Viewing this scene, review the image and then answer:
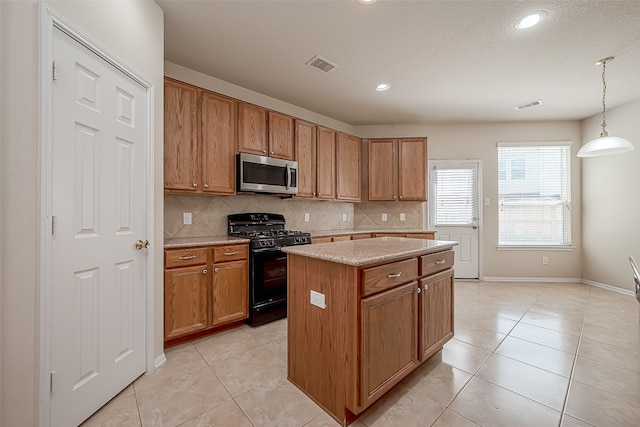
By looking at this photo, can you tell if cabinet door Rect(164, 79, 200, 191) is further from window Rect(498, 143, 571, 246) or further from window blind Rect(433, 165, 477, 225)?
window Rect(498, 143, 571, 246)

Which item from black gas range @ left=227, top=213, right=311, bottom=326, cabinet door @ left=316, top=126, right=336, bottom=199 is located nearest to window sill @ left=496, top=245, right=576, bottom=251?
cabinet door @ left=316, top=126, right=336, bottom=199

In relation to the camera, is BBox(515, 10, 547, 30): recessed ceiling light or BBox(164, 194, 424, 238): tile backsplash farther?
BBox(164, 194, 424, 238): tile backsplash

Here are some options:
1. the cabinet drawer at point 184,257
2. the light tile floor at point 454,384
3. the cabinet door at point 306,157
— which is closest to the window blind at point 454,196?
the light tile floor at point 454,384

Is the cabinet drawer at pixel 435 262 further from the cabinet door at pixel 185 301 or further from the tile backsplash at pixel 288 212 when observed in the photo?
the tile backsplash at pixel 288 212

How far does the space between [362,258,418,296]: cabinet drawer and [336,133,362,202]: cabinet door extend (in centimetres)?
255

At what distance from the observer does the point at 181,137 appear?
2.53 m

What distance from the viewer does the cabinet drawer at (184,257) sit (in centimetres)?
223

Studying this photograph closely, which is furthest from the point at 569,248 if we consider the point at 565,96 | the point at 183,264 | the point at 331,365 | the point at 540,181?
the point at 183,264

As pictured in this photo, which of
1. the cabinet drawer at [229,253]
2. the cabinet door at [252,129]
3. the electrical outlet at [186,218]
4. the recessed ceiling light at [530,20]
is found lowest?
the cabinet drawer at [229,253]

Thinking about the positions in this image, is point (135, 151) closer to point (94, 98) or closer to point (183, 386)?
point (94, 98)

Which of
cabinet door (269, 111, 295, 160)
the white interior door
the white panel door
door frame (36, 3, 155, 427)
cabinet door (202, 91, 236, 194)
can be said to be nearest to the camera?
door frame (36, 3, 155, 427)

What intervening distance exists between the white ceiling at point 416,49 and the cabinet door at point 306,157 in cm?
46

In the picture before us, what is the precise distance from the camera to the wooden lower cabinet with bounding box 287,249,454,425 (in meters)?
1.40

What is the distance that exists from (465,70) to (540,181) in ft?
9.63
